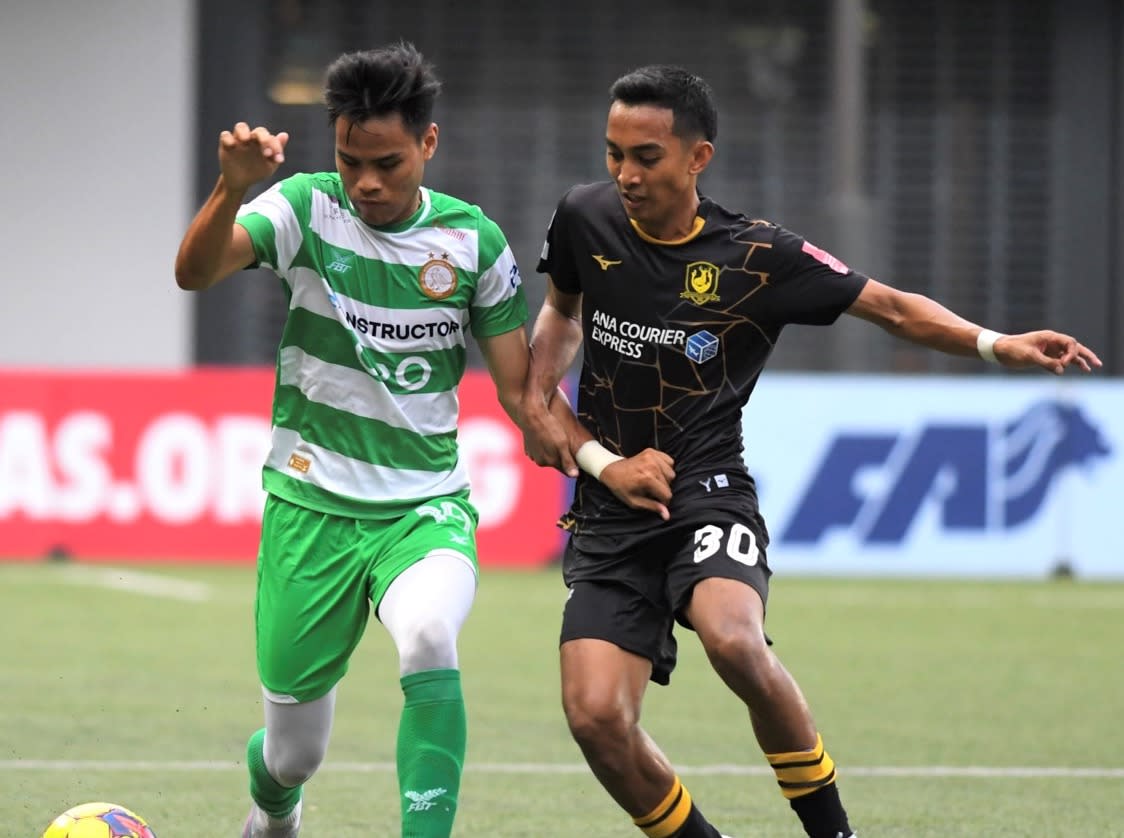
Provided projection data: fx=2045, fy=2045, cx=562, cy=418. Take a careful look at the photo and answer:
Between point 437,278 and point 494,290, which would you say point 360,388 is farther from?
point 494,290

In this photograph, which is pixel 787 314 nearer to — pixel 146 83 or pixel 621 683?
pixel 621 683

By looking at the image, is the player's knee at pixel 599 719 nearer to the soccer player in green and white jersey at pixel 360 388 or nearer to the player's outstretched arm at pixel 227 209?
the soccer player in green and white jersey at pixel 360 388

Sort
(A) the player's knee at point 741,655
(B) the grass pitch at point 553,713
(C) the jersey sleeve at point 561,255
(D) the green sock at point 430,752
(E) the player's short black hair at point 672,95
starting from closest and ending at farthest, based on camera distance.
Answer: (D) the green sock at point 430,752 → (A) the player's knee at point 741,655 → (E) the player's short black hair at point 672,95 → (C) the jersey sleeve at point 561,255 → (B) the grass pitch at point 553,713

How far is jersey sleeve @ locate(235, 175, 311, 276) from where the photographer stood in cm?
520

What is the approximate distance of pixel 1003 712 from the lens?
907 centimetres

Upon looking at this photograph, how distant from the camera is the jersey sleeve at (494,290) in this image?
18.1 ft

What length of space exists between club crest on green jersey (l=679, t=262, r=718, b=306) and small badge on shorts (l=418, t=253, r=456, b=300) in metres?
0.62

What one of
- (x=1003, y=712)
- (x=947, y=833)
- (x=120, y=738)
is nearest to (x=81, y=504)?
(x=120, y=738)

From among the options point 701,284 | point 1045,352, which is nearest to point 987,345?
point 1045,352

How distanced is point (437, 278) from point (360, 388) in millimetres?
355

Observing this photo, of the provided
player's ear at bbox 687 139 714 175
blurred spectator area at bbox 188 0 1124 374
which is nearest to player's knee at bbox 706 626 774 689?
player's ear at bbox 687 139 714 175

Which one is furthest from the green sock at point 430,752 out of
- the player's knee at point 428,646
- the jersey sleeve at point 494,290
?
the jersey sleeve at point 494,290

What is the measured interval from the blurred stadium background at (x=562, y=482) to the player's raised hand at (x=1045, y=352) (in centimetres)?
182

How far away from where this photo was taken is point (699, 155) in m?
5.50
